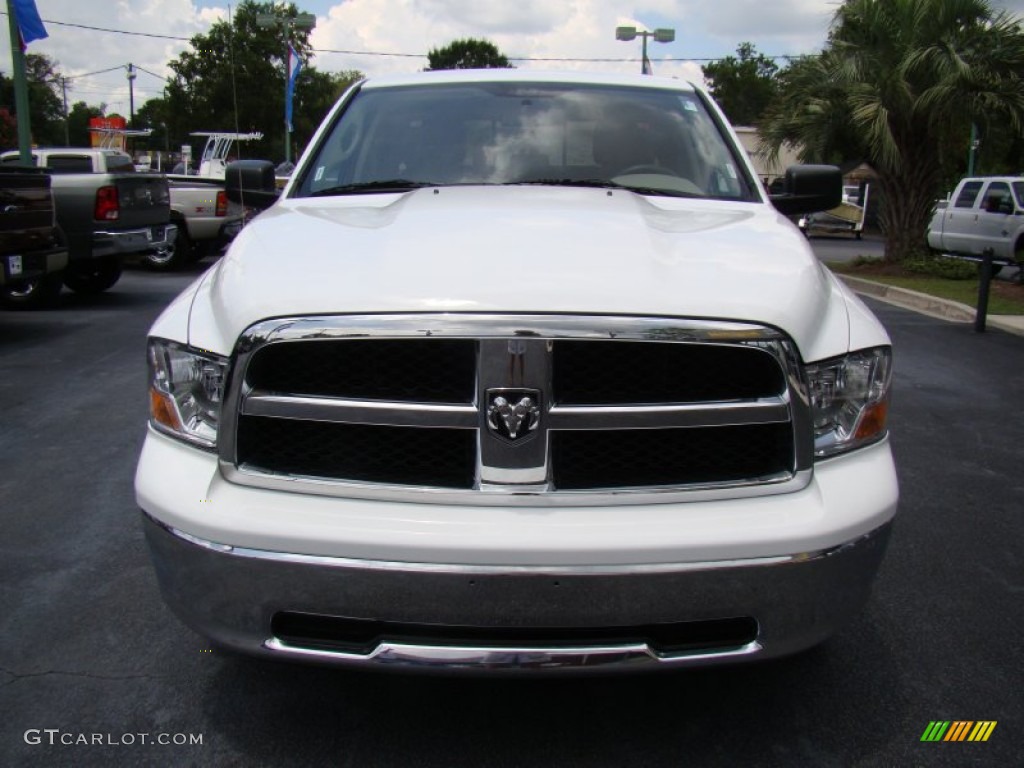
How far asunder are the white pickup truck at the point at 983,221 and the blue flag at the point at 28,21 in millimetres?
16759

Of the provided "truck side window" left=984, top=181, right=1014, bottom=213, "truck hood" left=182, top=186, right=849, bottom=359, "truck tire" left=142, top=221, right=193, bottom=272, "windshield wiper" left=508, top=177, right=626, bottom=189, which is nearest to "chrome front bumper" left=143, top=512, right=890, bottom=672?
"truck hood" left=182, top=186, right=849, bottom=359

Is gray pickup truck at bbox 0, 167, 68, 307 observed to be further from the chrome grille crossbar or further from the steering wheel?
the chrome grille crossbar

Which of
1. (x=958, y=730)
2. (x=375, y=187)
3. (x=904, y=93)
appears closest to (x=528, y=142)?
(x=375, y=187)

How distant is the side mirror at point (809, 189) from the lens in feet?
13.7

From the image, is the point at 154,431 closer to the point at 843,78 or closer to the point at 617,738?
the point at 617,738

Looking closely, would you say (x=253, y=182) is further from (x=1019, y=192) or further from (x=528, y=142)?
(x=1019, y=192)

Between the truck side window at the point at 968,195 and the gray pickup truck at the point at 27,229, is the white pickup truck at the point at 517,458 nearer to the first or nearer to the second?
the gray pickup truck at the point at 27,229

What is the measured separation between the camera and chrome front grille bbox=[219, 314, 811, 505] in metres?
2.17

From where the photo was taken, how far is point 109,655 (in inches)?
118

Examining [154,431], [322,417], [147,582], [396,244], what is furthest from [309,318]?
[147,582]

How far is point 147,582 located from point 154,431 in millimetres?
1299

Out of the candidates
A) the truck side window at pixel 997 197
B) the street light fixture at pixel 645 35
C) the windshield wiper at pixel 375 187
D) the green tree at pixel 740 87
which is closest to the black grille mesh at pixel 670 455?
the windshield wiper at pixel 375 187

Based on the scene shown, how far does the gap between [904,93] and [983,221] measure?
3.36 m

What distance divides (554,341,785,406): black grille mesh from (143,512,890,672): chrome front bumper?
15.8 inches
